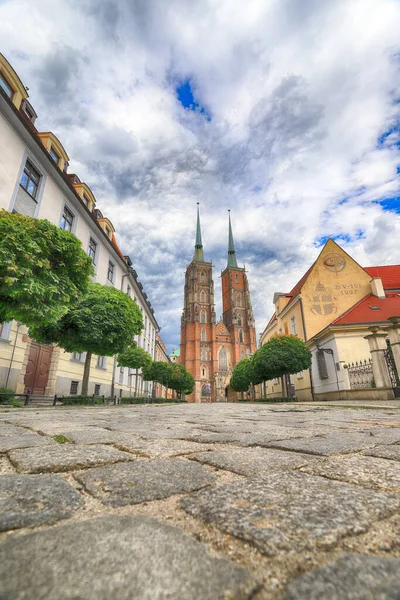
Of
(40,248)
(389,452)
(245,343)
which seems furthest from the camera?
(245,343)

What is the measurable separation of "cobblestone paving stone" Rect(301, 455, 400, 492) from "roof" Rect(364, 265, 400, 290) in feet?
78.1

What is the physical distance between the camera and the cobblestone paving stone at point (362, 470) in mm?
1284

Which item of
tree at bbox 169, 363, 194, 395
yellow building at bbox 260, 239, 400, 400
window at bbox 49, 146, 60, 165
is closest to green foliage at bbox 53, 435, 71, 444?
yellow building at bbox 260, 239, 400, 400

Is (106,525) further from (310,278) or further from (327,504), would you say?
(310,278)

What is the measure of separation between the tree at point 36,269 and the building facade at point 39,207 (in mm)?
4613

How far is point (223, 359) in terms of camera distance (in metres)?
59.2

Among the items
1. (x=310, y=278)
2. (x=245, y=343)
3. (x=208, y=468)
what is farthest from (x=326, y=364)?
(x=245, y=343)

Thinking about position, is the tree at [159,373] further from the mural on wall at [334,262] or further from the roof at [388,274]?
the roof at [388,274]

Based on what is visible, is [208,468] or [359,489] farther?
[208,468]

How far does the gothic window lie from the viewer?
191ft

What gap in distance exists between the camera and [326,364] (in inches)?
703

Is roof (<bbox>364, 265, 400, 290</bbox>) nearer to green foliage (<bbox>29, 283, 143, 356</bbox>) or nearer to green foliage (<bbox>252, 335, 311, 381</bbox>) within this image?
green foliage (<bbox>252, 335, 311, 381</bbox>)

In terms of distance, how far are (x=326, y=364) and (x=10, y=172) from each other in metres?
18.7

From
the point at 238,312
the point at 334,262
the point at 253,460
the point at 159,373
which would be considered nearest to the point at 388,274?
the point at 334,262
